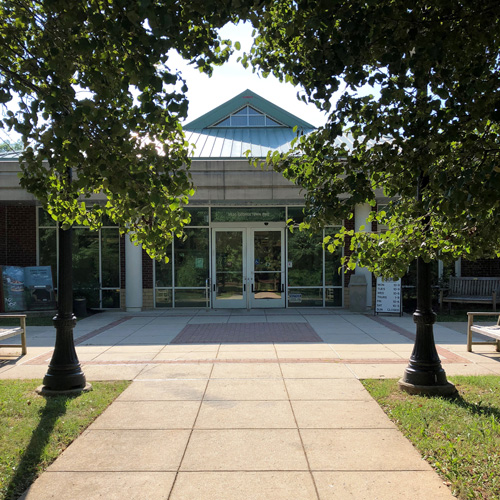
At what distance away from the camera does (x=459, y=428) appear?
17.0 feet

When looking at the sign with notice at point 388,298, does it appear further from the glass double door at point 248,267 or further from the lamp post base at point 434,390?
the lamp post base at point 434,390

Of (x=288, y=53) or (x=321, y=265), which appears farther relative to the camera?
(x=321, y=265)

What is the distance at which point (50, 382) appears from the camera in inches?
261

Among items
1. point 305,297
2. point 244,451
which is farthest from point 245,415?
point 305,297

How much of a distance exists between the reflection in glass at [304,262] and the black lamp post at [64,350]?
10.4 meters

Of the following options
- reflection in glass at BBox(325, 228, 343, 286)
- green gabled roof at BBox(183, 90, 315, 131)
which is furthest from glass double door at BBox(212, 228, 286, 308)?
green gabled roof at BBox(183, 90, 315, 131)

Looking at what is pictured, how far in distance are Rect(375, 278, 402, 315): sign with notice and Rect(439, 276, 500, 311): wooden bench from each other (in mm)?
1424

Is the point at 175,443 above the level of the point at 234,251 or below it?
below

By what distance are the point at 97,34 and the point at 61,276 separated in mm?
4001

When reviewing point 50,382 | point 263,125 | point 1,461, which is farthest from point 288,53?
point 263,125

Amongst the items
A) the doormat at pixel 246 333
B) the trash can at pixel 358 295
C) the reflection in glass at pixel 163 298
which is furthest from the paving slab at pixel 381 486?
the reflection in glass at pixel 163 298

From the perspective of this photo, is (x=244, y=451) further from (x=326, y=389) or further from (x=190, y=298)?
(x=190, y=298)

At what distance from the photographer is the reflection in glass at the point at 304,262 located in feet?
54.8

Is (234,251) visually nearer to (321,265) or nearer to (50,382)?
(321,265)
